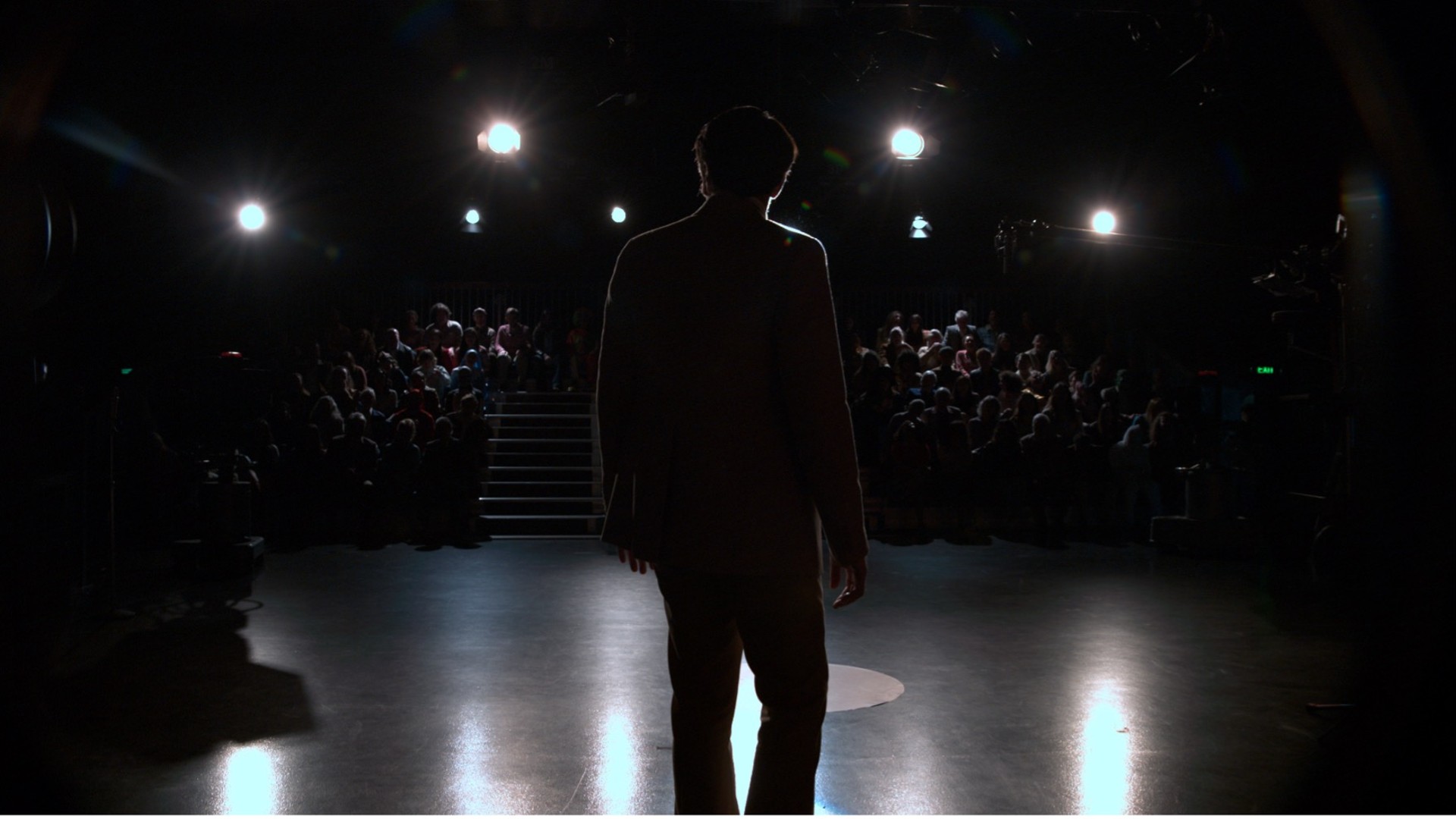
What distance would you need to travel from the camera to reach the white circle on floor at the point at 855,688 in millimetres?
3824

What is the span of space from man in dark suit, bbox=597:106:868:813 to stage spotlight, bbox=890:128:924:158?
8883mm

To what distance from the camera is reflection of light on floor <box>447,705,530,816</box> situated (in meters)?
2.76

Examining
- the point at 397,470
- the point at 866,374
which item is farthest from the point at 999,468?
the point at 397,470

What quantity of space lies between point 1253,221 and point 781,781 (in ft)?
36.9

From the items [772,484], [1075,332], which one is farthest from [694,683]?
[1075,332]

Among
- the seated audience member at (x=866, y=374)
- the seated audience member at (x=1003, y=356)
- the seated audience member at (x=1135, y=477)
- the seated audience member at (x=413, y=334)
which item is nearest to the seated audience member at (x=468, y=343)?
the seated audience member at (x=413, y=334)

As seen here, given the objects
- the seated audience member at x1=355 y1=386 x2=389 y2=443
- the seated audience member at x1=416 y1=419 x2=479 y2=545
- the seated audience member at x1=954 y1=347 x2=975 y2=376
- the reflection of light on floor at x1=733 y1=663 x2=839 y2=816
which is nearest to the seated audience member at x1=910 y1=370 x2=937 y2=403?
the seated audience member at x1=954 y1=347 x2=975 y2=376

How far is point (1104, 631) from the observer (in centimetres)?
521

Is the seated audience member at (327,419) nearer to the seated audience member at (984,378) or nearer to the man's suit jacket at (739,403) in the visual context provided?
the seated audience member at (984,378)

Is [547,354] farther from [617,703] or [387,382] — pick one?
[617,703]

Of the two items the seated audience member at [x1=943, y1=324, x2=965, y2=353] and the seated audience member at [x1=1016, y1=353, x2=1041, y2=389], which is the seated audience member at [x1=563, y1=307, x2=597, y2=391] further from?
the seated audience member at [x1=1016, y1=353, x2=1041, y2=389]

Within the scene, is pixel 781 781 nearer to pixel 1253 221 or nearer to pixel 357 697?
pixel 357 697

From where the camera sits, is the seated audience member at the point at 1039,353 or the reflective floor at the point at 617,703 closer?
the reflective floor at the point at 617,703

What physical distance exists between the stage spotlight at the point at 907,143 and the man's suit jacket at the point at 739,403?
895cm
